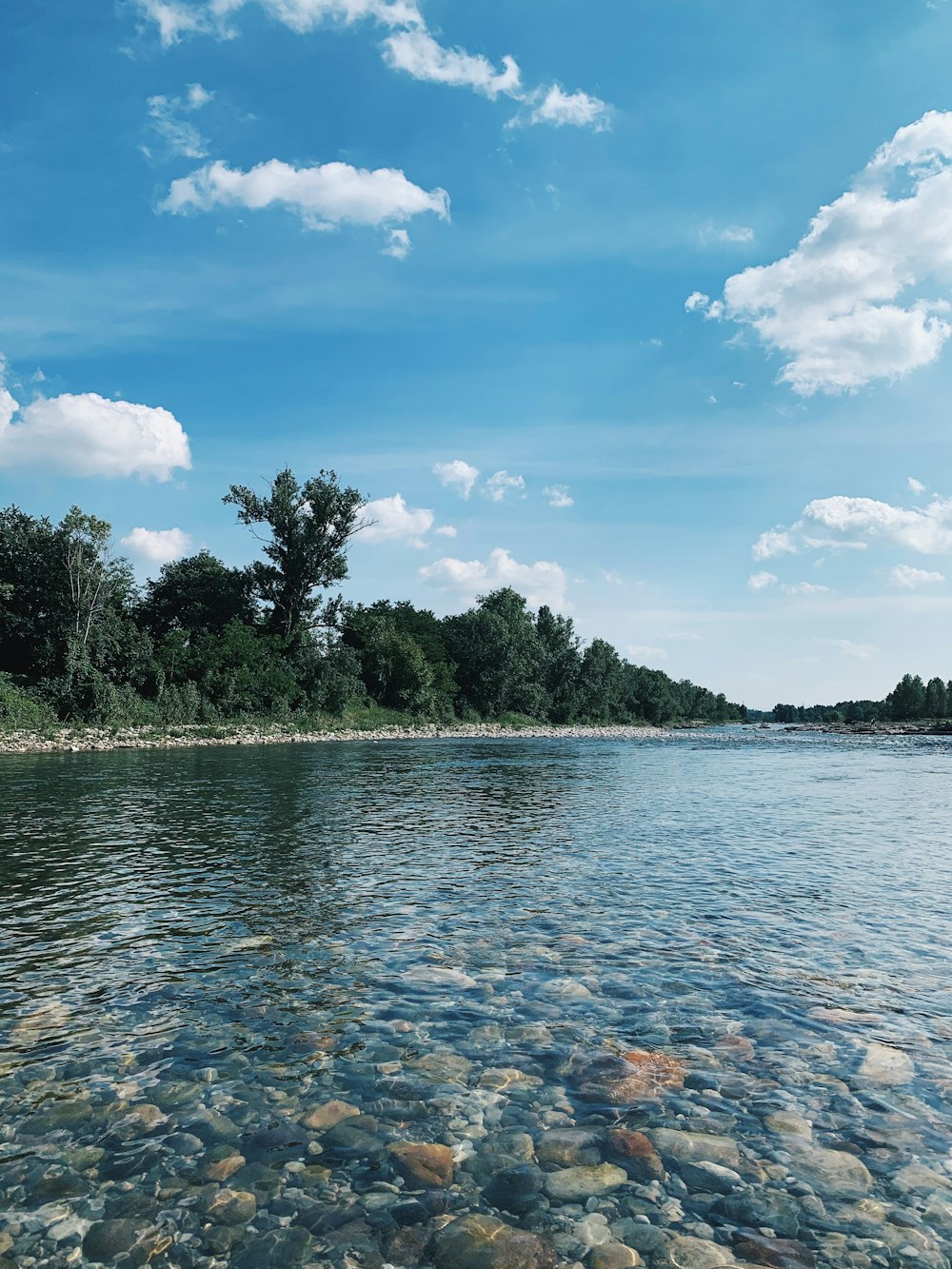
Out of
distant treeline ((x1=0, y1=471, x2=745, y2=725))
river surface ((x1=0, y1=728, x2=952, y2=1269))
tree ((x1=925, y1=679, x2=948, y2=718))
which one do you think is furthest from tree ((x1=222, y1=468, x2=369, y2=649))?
tree ((x1=925, y1=679, x2=948, y2=718))

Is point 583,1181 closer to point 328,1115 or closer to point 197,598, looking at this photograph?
point 328,1115

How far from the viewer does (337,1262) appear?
4.18 metres

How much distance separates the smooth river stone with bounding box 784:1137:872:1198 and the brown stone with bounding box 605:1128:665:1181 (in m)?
0.92

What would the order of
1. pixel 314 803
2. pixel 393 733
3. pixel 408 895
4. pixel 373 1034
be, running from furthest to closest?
pixel 393 733
pixel 314 803
pixel 408 895
pixel 373 1034

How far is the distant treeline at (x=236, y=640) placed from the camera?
61188 mm

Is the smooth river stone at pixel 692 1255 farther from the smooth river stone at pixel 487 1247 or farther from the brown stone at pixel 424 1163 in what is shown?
the brown stone at pixel 424 1163

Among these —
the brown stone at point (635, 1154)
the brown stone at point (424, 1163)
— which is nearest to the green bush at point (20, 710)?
the brown stone at point (424, 1163)

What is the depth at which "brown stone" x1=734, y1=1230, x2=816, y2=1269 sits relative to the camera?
4.21 metres

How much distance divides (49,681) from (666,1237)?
63.0 m

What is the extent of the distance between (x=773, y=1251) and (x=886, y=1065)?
309 centimetres

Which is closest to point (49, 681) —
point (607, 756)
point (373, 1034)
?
point (607, 756)

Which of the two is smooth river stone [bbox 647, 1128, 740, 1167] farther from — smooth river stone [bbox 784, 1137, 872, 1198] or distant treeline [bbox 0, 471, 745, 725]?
distant treeline [bbox 0, 471, 745, 725]

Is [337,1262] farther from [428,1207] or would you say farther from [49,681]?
[49,681]

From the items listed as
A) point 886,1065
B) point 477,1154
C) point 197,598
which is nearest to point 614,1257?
point 477,1154
